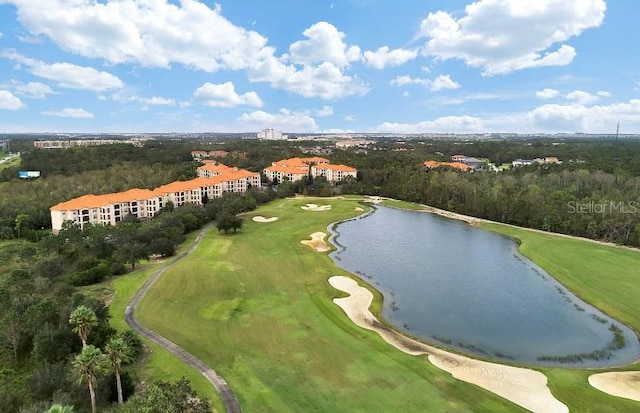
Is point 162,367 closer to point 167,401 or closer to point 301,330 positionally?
point 167,401

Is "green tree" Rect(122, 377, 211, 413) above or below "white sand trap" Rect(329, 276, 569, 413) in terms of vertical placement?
above

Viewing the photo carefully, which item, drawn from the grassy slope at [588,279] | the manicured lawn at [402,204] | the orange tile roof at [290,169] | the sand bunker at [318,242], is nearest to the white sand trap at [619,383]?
the grassy slope at [588,279]

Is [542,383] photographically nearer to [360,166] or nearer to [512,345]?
[512,345]

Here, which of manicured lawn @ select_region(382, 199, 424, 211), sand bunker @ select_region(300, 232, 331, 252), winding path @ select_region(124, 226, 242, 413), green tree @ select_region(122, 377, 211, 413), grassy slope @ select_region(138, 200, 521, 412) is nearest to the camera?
green tree @ select_region(122, 377, 211, 413)

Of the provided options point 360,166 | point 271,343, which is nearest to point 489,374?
point 271,343

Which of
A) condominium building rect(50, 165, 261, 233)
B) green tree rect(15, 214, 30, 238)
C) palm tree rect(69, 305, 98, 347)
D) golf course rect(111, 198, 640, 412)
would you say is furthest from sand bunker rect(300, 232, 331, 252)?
green tree rect(15, 214, 30, 238)

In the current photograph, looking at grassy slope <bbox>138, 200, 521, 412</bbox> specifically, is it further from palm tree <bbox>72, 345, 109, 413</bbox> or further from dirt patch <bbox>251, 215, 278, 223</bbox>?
dirt patch <bbox>251, 215, 278, 223</bbox>

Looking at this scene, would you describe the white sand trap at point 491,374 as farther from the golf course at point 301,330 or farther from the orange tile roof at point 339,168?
the orange tile roof at point 339,168
